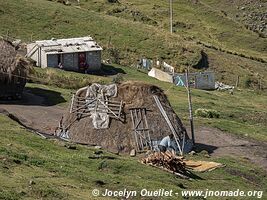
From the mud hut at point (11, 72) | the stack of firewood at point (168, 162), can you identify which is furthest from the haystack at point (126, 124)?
the mud hut at point (11, 72)

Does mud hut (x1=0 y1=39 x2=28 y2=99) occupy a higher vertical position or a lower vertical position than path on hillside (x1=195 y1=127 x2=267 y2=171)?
higher

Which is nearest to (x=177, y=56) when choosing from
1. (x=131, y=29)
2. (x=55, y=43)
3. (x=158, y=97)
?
(x=131, y=29)

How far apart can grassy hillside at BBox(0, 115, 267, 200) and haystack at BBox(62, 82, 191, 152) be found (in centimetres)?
285

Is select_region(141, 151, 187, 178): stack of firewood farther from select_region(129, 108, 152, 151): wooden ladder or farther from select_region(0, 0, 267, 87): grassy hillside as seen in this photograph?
select_region(0, 0, 267, 87): grassy hillside

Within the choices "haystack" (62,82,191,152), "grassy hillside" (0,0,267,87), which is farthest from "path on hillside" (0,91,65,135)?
"grassy hillside" (0,0,267,87)

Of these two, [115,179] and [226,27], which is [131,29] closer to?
[226,27]

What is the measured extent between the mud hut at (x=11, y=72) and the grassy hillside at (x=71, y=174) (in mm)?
10145

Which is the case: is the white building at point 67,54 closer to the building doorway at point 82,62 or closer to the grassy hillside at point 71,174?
the building doorway at point 82,62

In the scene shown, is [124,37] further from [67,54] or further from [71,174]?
[71,174]

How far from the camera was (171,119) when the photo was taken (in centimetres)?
3875

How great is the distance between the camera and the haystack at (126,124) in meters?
36.9

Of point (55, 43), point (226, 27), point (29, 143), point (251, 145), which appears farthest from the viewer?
point (226, 27)

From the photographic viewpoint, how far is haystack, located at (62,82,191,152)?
3694 cm

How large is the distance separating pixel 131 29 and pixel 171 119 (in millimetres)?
47575
